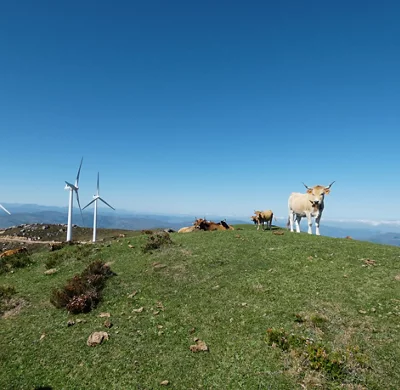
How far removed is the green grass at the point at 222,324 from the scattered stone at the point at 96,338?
235 mm

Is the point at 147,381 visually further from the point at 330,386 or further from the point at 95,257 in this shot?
the point at 95,257

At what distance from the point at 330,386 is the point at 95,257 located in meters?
17.6

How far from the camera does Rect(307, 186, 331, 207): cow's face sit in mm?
26234

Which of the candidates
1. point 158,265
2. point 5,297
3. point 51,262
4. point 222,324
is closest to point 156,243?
point 158,265

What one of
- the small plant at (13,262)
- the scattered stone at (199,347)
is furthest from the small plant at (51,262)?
the scattered stone at (199,347)

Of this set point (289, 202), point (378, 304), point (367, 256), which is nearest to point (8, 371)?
point (378, 304)

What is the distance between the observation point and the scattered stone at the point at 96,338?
11.1m

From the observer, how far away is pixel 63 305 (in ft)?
47.5

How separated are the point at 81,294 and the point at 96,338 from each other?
4.00 meters

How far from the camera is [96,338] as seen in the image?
37.1 feet

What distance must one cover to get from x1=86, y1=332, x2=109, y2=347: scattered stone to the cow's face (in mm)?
20791

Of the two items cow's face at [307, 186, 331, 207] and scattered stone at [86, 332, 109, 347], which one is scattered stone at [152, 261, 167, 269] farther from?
cow's face at [307, 186, 331, 207]

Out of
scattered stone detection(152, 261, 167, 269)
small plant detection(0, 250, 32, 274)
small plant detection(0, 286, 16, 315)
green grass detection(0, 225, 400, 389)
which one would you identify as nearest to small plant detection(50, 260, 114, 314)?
green grass detection(0, 225, 400, 389)

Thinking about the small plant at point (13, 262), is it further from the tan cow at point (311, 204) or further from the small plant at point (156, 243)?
the tan cow at point (311, 204)
